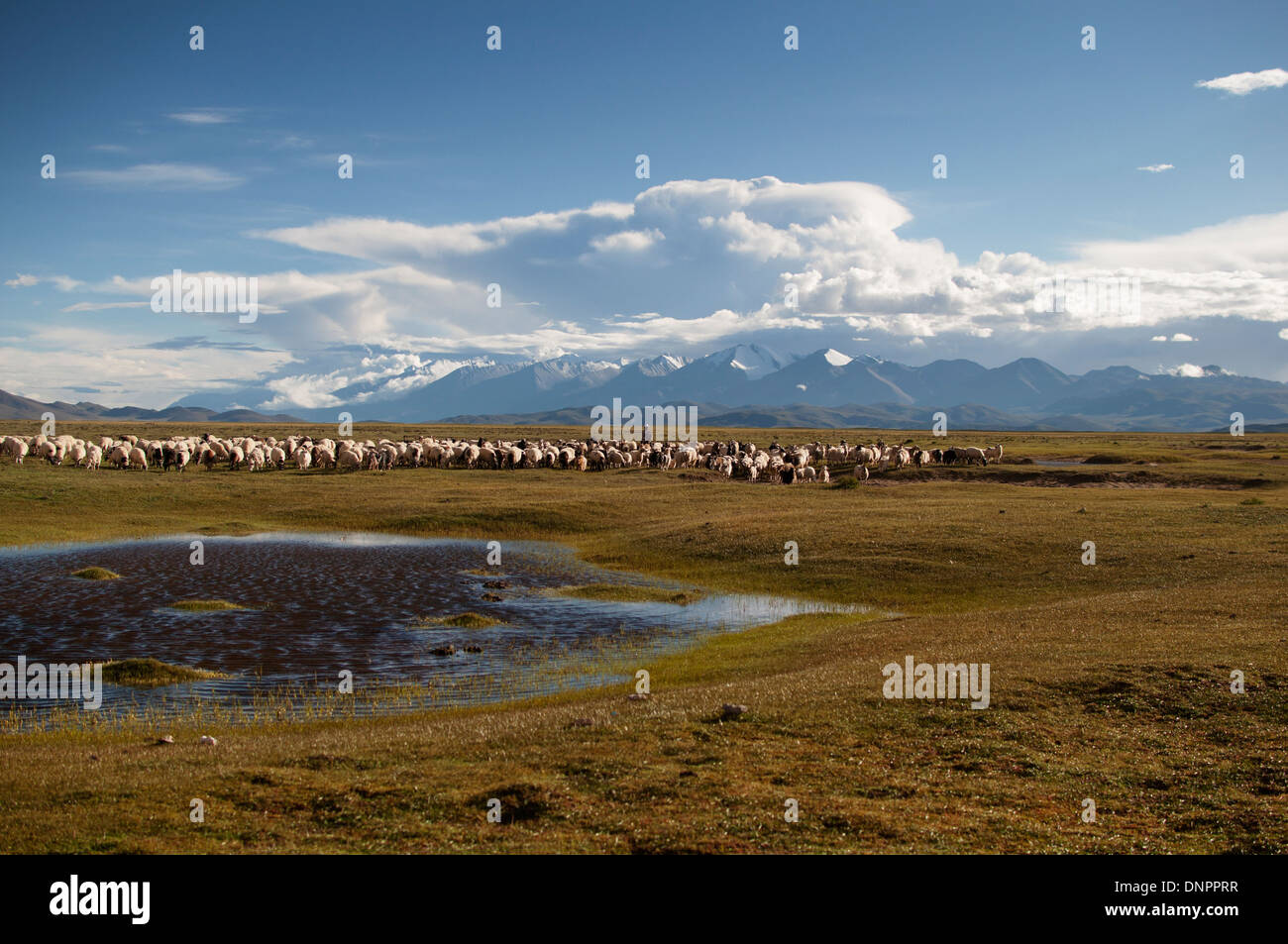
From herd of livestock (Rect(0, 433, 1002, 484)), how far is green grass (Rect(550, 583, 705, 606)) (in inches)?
1619

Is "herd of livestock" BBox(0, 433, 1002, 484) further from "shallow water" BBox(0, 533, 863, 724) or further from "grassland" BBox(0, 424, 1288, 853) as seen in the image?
"grassland" BBox(0, 424, 1288, 853)

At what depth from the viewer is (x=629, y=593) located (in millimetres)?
36781

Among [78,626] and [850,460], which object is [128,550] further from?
[850,460]

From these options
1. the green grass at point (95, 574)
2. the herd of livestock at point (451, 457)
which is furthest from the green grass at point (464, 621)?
the herd of livestock at point (451, 457)

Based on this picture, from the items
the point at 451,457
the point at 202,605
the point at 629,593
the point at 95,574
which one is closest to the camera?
the point at 202,605

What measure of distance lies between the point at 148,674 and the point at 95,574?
1636 cm

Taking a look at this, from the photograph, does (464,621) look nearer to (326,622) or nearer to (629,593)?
(326,622)

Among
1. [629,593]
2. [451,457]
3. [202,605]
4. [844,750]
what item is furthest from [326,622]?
[451,457]

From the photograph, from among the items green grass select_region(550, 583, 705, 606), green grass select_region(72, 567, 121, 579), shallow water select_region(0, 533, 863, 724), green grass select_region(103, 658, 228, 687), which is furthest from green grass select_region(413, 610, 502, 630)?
green grass select_region(72, 567, 121, 579)

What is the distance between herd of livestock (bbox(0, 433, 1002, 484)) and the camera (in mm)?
77812
